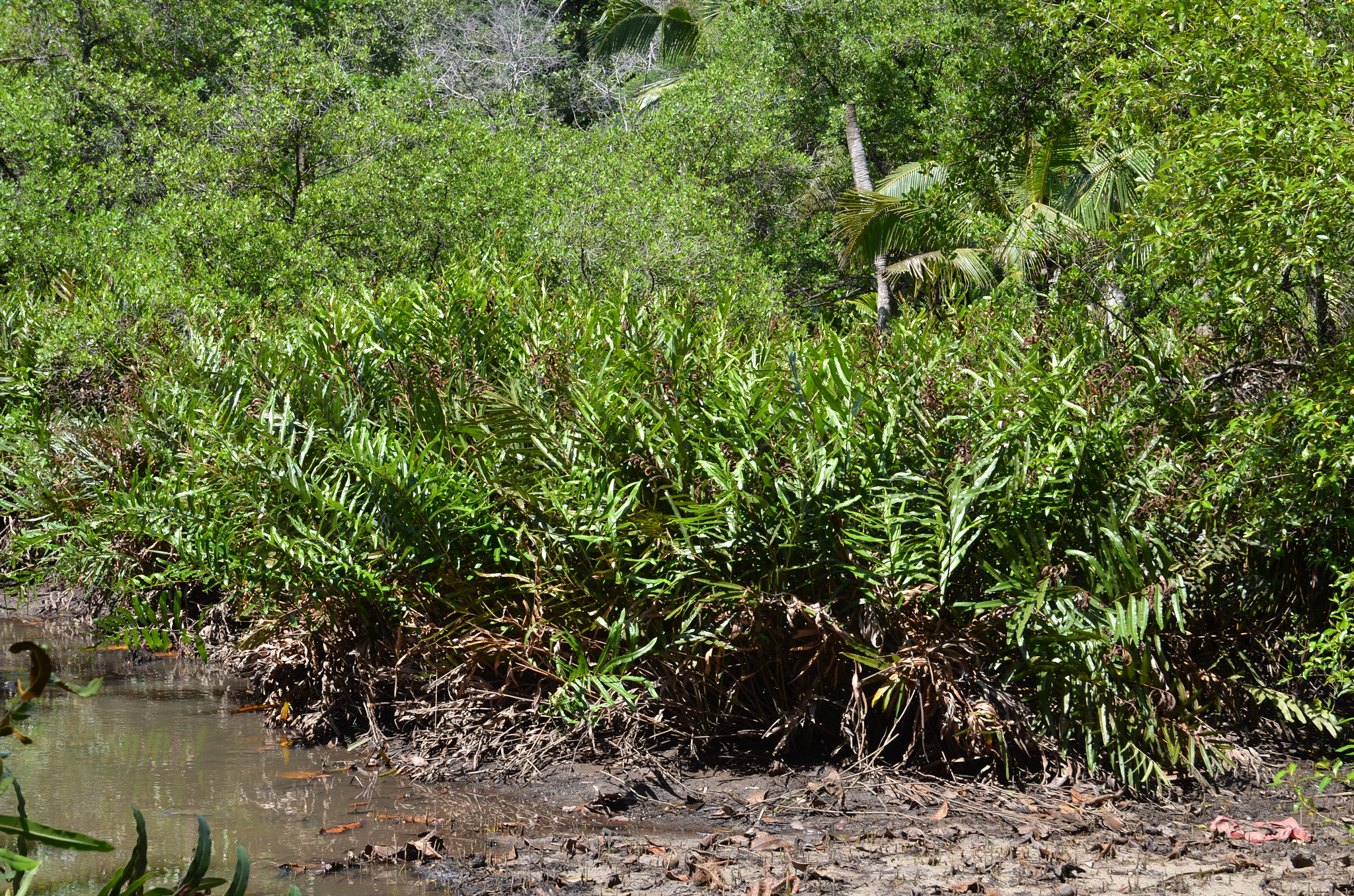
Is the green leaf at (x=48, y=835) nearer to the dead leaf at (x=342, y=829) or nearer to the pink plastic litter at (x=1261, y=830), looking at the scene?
the dead leaf at (x=342, y=829)

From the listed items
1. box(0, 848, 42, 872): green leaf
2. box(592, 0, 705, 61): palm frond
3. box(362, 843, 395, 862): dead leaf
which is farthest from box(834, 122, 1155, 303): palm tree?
box(592, 0, 705, 61): palm frond

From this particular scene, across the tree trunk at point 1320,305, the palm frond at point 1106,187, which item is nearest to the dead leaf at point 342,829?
the tree trunk at point 1320,305

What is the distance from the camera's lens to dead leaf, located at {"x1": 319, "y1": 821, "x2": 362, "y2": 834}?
502 centimetres

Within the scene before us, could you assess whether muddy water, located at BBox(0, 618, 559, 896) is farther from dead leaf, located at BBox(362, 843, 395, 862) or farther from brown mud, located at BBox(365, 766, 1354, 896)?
brown mud, located at BBox(365, 766, 1354, 896)

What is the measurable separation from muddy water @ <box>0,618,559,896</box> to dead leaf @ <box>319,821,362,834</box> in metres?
0.03

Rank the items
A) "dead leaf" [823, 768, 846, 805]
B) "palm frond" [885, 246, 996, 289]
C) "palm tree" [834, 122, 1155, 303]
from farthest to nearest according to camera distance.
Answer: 1. "palm frond" [885, 246, 996, 289]
2. "palm tree" [834, 122, 1155, 303]
3. "dead leaf" [823, 768, 846, 805]

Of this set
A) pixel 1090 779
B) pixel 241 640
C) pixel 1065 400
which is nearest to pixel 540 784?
pixel 241 640

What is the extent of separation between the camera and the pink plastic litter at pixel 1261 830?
15.6 feet

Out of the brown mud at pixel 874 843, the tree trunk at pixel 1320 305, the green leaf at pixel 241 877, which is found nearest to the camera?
the green leaf at pixel 241 877

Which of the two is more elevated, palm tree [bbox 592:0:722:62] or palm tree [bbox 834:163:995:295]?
palm tree [bbox 592:0:722:62]

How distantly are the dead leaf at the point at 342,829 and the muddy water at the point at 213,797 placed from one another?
3 cm

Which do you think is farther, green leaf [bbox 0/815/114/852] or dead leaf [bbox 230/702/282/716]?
dead leaf [bbox 230/702/282/716]

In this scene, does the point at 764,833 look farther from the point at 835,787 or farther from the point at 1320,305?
the point at 1320,305

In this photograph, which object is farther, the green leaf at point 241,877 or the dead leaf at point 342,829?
the dead leaf at point 342,829
